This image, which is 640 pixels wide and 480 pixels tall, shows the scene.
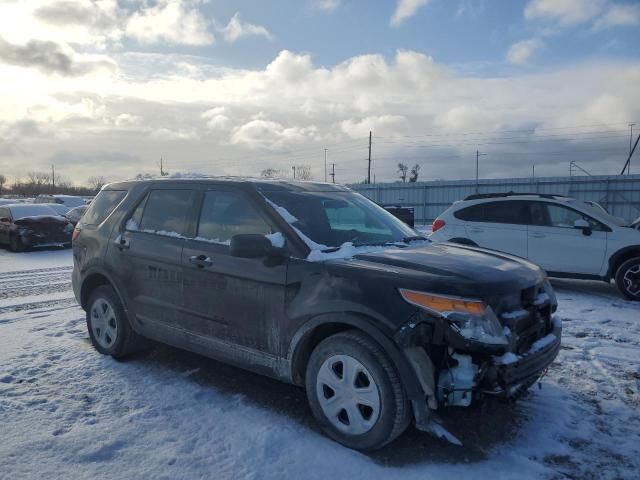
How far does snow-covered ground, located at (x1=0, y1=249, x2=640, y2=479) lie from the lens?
3016 millimetres

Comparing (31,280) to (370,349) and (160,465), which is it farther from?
(370,349)

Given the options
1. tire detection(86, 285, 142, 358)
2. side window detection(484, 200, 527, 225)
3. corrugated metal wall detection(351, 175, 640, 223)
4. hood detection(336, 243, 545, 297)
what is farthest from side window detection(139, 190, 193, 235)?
corrugated metal wall detection(351, 175, 640, 223)

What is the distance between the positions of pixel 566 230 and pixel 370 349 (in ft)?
21.4

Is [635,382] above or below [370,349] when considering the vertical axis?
below

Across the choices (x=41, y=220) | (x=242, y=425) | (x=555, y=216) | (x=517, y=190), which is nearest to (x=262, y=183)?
(x=242, y=425)

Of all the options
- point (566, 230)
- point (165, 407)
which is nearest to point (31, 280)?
point (165, 407)

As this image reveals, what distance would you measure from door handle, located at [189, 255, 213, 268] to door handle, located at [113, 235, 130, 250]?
0.95 meters

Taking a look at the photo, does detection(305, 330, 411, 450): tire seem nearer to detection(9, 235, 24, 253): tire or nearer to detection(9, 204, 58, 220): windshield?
detection(9, 235, 24, 253): tire

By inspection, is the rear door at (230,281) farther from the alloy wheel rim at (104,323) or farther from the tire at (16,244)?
the tire at (16,244)

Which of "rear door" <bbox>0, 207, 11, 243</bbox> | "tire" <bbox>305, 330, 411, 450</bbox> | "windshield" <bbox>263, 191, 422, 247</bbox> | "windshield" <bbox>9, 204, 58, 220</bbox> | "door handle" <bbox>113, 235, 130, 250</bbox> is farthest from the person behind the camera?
"windshield" <bbox>9, 204, 58, 220</bbox>

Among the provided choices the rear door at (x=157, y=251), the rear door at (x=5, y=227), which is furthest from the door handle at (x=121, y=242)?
the rear door at (x=5, y=227)

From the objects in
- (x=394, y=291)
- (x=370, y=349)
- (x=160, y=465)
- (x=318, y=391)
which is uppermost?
(x=394, y=291)

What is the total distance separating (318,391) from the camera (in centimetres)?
338

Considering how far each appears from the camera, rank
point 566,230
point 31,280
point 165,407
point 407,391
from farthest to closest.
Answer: point 31,280
point 566,230
point 165,407
point 407,391
